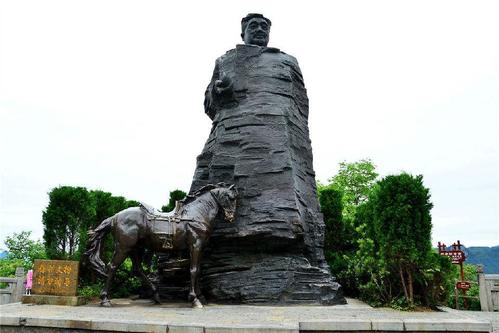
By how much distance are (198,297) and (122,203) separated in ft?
14.2

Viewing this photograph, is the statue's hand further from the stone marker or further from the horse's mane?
the stone marker

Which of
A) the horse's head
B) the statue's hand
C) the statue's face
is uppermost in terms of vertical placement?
the statue's face

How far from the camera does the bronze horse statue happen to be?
313 inches

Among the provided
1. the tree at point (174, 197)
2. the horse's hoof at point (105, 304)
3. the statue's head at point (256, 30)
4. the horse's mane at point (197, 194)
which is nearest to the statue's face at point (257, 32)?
the statue's head at point (256, 30)

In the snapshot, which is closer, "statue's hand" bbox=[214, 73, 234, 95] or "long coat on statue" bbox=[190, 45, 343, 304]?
"long coat on statue" bbox=[190, 45, 343, 304]

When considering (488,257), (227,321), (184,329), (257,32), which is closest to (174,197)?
(257,32)

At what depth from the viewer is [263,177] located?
9078mm

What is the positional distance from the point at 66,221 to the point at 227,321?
5.39 meters

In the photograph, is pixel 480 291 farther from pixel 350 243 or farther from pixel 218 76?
pixel 218 76

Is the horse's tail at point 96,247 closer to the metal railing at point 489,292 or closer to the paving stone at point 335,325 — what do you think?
the paving stone at point 335,325

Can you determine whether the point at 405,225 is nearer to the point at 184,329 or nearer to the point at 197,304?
the point at 197,304

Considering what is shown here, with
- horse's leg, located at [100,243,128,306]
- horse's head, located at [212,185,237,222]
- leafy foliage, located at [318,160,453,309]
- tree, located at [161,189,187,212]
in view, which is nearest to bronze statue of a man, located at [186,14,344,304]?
horse's head, located at [212,185,237,222]

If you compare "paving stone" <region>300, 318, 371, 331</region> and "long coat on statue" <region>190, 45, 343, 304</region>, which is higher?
"long coat on statue" <region>190, 45, 343, 304</region>

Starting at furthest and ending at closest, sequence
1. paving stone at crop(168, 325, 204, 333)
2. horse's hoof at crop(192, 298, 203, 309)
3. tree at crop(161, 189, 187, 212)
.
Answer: tree at crop(161, 189, 187, 212)
horse's hoof at crop(192, 298, 203, 309)
paving stone at crop(168, 325, 204, 333)
